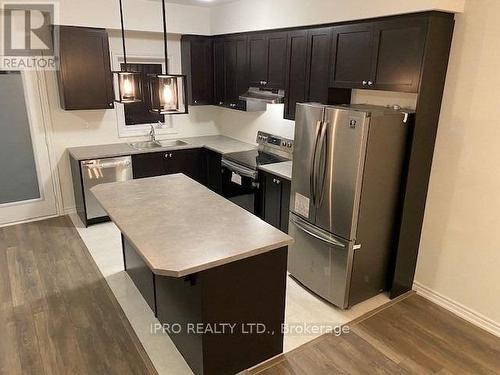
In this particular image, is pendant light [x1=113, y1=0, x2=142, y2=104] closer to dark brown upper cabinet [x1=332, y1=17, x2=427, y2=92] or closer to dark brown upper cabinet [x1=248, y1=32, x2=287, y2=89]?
dark brown upper cabinet [x1=332, y1=17, x2=427, y2=92]

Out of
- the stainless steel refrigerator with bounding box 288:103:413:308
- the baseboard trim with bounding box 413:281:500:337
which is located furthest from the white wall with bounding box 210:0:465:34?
the baseboard trim with bounding box 413:281:500:337

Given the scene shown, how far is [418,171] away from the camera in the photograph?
9.62 feet

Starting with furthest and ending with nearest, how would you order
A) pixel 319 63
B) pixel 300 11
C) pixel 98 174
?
pixel 98 174 < pixel 300 11 < pixel 319 63

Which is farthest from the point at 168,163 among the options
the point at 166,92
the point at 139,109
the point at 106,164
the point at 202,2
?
the point at 166,92

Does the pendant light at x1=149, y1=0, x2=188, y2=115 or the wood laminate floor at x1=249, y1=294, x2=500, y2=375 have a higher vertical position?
the pendant light at x1=149, y1=0, x2=188, y2=115

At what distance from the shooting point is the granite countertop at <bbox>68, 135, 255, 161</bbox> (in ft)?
14.4

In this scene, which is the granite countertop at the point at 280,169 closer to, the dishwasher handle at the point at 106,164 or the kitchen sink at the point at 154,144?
the kitchen sink at the point at 154,144

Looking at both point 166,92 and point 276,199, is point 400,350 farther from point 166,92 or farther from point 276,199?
point 166,92

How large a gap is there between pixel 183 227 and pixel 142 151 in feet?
8.53

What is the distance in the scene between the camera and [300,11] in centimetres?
348

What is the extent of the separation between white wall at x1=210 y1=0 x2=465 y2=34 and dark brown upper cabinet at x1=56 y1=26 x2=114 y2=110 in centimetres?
154

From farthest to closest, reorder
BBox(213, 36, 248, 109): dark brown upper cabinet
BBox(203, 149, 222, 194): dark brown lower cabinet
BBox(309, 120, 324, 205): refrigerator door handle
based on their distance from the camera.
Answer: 1. BBox(203, 149, 222, 194): dark brown lower cabinet
2. BBox(213, 36, 248, 109): dark brown upper cabinet
3. BBox(309, 120, 324, 205): refrigerator door handle

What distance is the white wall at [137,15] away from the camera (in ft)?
13.4

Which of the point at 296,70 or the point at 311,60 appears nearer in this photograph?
the point at 311,60
